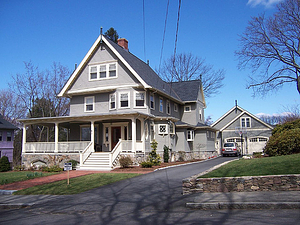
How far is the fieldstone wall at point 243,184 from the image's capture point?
9164 mm

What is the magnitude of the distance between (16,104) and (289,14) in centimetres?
3725

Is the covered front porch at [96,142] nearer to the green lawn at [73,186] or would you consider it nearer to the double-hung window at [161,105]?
the double-hung window at [161,105]

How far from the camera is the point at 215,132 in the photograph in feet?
121

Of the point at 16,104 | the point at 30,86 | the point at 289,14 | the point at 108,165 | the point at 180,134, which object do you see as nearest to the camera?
the point at 108,165

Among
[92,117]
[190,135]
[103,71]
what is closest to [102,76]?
[103,71]

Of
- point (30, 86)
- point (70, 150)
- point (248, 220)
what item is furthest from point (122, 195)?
point (30, 86)

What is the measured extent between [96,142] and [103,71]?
6.06m

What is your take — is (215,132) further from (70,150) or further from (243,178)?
(243,178)

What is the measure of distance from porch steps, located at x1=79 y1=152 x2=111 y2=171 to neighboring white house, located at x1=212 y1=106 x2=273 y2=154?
20.7 meters

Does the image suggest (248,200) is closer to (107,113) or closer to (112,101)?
(107,113)

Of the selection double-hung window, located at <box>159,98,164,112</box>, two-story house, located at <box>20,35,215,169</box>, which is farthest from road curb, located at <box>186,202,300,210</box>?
double-hung window, located at <box>159,98,164,112</box>

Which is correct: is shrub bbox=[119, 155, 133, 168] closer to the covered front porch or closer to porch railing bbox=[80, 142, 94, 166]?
the covered front porch

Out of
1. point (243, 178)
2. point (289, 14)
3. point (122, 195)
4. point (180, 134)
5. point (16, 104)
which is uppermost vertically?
point (289, 14)

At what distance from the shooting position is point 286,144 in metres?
16.2
